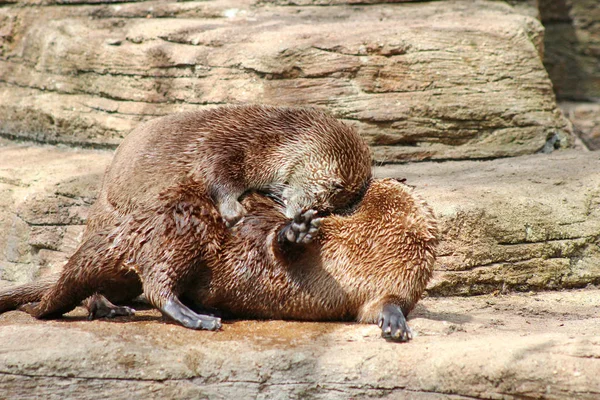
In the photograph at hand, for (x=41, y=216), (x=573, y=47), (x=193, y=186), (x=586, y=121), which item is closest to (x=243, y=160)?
(x=193, y=186)

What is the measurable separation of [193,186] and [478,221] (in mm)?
1702

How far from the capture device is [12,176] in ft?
18.1

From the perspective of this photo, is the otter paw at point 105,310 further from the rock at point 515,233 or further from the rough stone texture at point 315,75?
the rough stone texture at point 315,75

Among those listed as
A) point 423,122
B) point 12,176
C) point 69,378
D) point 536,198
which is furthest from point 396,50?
point 69,378

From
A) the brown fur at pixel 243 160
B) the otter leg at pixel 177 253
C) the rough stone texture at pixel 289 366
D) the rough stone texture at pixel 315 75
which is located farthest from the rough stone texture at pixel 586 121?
the otter leg at pixel 177 253

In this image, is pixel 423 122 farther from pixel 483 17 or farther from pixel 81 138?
pixel 81 138

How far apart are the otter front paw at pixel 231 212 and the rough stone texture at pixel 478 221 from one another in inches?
49.0

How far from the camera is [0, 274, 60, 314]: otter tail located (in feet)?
13.7

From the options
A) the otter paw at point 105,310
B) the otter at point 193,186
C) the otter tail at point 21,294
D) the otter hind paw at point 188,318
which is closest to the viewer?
the otter hind paw at point 188,318

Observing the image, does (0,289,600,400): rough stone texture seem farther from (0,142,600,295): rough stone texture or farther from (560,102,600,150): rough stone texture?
(560,102,600,150): rough stone texture

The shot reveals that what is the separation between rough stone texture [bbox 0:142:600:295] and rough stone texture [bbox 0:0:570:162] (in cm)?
53

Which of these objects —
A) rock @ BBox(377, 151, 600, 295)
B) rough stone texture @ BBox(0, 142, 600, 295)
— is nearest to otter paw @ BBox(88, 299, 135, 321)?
rough stone texture @ BBox(0, 142, 600, 295)

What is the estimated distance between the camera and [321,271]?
13.2ft

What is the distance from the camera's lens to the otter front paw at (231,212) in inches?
161
